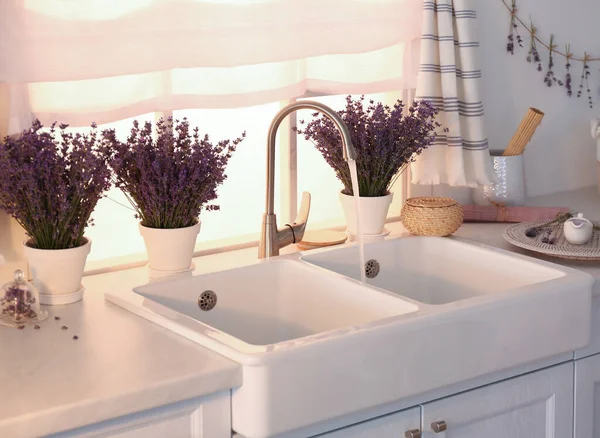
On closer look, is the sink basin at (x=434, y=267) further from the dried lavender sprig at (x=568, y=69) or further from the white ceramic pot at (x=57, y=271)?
the dried lavender sprig at (x=568, y=69)

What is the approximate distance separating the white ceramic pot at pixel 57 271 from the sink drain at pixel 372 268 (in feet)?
2.17

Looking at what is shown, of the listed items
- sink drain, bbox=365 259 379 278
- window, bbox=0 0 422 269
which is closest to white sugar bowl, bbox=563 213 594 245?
sink drain, bbox=365 259 379 278

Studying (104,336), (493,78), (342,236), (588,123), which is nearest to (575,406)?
(342,236)

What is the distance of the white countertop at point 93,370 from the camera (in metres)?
1.40

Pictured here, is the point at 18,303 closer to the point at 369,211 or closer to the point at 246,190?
the point at 369,211

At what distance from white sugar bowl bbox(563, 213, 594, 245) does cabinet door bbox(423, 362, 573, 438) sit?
38 cm

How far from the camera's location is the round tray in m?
2.19

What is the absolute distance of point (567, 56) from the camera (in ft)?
10.0

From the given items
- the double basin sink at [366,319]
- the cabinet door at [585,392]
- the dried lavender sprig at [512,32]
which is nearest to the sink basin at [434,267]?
the double basin sink at [366,319]

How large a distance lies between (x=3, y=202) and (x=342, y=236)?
2.83ft

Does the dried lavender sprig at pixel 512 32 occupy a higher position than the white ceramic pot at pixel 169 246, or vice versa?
the dried lavender sprig at pixel 512 32

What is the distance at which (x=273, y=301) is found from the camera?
211 cm

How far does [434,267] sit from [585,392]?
1.54ft

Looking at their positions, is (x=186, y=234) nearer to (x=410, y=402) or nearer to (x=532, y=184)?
(x=410, y=402)
